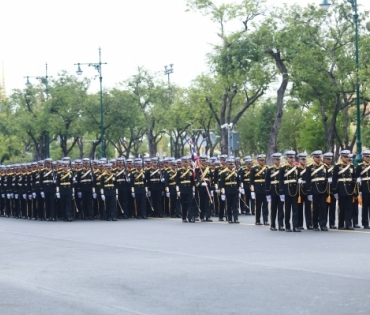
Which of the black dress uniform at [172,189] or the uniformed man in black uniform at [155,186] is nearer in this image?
the black dress uniform at [172,189]

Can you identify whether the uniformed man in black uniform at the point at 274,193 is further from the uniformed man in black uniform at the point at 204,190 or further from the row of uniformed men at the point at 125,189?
the uniformed man in black uniform at the point at 204,190

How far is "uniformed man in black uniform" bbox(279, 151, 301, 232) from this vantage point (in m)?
22.0

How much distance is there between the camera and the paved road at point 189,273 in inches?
427

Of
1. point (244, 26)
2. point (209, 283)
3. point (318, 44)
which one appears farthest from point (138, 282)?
point (244, 26)

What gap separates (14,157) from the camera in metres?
80.0

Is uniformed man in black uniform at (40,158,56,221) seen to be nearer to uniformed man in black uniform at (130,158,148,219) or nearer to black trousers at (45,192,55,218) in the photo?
black trousers at (45,192,55,218)

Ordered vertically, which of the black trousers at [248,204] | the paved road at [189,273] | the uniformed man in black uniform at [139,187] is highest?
the uniformed man in black uniform at [139,187]

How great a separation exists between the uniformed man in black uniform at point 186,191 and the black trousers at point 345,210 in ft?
19.9

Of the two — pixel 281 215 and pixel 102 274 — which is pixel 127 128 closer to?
pixel 281 215

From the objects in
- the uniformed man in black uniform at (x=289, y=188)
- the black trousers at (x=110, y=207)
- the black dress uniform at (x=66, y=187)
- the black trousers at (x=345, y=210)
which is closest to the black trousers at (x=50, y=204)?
the black dress uniform at (x=66, y=187)

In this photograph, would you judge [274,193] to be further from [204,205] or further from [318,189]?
[204,205]

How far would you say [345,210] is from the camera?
21.9 m

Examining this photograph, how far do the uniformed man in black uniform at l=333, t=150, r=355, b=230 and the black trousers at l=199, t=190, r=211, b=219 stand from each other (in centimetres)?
592

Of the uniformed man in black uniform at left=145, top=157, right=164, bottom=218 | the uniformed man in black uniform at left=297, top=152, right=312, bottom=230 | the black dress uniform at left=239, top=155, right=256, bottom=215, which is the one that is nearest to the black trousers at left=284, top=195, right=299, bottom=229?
the uniformed man in black uniform at left=297, top=152, right=312, bottom=230
